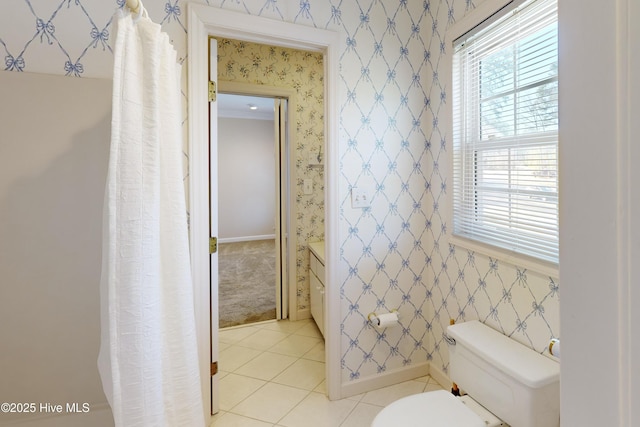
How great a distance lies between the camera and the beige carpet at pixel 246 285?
309 cm

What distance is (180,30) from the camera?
1481 millimetres

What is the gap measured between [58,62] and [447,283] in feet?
7.45

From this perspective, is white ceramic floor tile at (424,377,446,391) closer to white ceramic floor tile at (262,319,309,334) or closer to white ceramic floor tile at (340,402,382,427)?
white ceramic floor tile at (340,402,382,427)

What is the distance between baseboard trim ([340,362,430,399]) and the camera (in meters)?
1.86

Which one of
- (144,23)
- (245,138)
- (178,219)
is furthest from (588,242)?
(245,138)

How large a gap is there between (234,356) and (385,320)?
4.15 ft

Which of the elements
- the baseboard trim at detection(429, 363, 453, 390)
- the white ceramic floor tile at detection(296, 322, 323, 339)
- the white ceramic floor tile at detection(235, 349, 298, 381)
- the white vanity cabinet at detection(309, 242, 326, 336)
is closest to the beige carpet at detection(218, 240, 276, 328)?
the white ceramic floor tile at detection(296, 322, 323, 339)

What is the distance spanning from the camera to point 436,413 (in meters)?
1.22

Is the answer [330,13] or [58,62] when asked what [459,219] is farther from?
[58,62]

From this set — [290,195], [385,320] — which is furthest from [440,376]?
[290,195]

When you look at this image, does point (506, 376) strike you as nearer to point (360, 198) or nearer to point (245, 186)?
point (360, 198)

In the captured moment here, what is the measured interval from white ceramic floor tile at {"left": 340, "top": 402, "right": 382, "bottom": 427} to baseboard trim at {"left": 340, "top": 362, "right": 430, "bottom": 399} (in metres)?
0.09

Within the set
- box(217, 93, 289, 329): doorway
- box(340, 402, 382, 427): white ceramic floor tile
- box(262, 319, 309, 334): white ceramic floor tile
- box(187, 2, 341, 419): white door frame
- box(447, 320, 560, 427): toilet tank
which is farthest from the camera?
box(217, 93, 289, 329): doorway

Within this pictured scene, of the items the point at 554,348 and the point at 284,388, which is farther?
the point at 284,388
